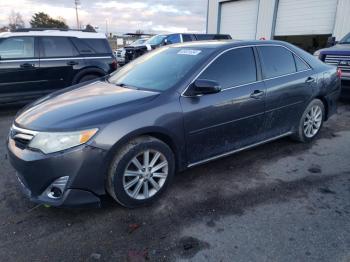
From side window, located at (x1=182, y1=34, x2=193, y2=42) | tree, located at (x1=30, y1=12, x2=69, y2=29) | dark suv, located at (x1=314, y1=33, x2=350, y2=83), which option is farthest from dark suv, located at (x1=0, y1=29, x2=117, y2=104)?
tree, located at (x1=30, y1=12, x2=69, y2=29)

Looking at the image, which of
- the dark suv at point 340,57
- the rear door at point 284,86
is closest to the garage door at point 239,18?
the dark suv at point 340,57

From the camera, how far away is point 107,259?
2299 mm

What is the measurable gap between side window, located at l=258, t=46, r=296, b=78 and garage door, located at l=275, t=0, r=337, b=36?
11.0m

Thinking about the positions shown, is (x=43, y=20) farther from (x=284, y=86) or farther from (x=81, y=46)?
(x=284, y=86)

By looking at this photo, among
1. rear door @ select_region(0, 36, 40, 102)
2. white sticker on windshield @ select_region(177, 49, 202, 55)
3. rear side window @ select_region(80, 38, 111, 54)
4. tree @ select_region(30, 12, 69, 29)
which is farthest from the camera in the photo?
tree @ select_region(30, 12, 69, 29)

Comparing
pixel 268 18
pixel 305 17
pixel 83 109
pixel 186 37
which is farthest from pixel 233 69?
pixel 268 18

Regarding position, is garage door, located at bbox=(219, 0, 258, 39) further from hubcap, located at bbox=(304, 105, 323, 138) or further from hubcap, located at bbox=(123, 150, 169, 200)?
hubcap, located at bbox=(123, 150, 169, 200)

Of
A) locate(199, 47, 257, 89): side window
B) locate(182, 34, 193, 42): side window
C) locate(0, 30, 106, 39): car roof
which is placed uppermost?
locate(182, 34, 193, 42): side window

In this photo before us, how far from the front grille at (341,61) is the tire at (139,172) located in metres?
5.82

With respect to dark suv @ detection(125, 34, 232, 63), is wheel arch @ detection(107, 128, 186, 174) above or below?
below

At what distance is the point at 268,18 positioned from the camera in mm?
15977

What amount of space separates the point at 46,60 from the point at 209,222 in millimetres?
5670

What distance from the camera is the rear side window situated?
730 cm

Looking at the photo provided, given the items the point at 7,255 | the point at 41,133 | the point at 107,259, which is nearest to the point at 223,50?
the point at 41,133
